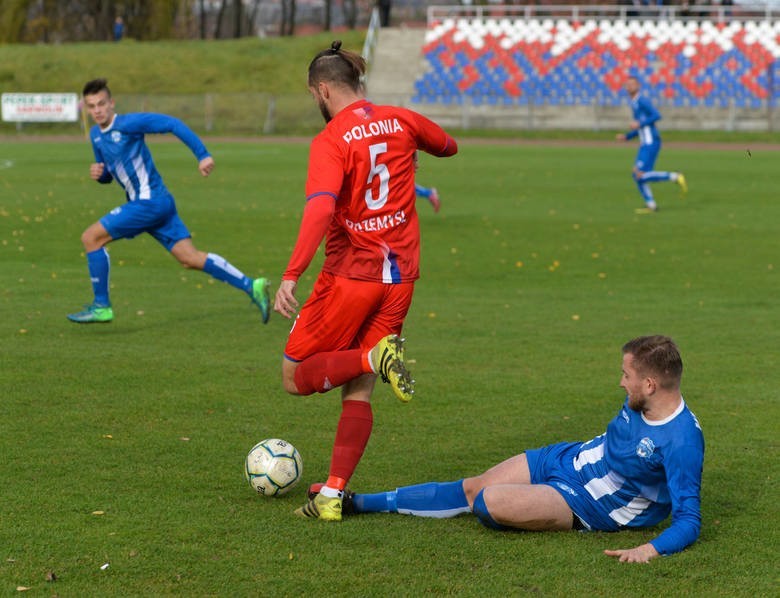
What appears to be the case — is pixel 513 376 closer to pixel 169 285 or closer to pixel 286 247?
pixel 169 285

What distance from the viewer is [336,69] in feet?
17.6

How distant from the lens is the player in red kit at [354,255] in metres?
5.30

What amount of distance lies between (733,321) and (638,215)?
30.0ft

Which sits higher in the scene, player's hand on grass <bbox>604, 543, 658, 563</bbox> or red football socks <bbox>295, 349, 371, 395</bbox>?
red football socks <bbox>295, 349, 371, 395</bbox>

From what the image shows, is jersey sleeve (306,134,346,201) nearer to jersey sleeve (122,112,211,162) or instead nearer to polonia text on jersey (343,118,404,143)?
polonia text on jersey (343,118,404,143)

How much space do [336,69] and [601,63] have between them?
44.6m

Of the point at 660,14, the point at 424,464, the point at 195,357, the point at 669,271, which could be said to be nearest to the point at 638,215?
the point at 669,271

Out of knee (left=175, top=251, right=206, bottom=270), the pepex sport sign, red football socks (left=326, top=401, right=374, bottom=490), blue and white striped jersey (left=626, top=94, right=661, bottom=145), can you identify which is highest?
the pepex sport sign

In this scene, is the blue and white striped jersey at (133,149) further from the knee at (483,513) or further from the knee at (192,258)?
the knee at (483,513)

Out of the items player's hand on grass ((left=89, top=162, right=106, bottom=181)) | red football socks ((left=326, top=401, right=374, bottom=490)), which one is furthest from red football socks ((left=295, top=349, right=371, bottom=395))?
player's hand on grass ((left=89, top=162, right=106, bottom=181))

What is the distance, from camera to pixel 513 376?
28.0ft

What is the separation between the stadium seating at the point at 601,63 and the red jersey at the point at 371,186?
133ft

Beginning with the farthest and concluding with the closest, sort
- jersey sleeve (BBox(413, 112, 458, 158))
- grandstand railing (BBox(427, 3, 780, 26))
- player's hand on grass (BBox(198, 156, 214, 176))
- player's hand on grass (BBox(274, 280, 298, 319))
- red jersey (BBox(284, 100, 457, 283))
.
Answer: grandstand railing (BBox(427, 3, 780, 26)) < player's hand on grass (BBox(198, 156, 214, 176)) < jersey sleeve (BBox(413, 112, 458, 158)) < red jersey (BBox(284, 100, 457, 283)) < player's hand on grass (BBox(274, 280, 298, 319))

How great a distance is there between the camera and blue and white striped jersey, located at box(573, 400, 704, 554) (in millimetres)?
4762
